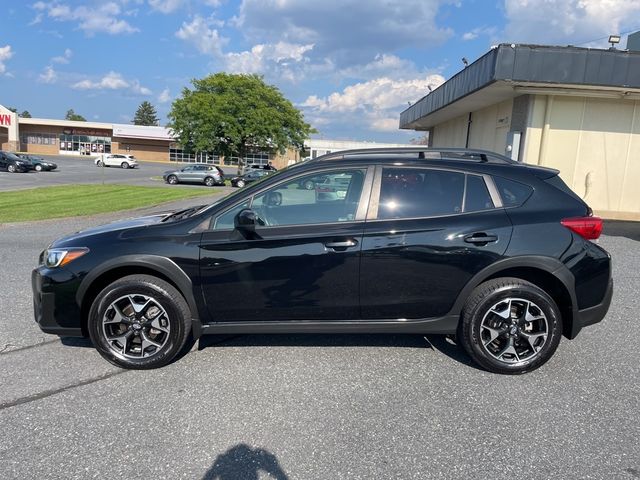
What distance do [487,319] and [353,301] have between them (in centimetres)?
109

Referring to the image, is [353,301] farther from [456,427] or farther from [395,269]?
[456,427]

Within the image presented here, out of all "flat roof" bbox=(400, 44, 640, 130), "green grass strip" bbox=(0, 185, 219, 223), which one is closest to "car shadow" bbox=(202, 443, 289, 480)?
"flat roof" bbox=(400, 44, 640, 130)

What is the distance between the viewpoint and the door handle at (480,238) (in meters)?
3.50

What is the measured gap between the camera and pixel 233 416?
2986 millimetres

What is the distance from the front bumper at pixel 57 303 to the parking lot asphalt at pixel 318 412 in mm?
340

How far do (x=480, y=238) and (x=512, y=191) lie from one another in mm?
541

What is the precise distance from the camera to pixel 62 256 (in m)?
3.58

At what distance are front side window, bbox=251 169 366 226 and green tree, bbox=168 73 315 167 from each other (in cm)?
2919

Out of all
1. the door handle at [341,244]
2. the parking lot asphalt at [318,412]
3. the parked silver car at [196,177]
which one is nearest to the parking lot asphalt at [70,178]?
the parked silver car at [196,177]

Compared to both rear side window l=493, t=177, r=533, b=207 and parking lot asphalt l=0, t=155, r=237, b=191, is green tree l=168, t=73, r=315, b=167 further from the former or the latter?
rear side window l=493, t=177, r=533, b=207

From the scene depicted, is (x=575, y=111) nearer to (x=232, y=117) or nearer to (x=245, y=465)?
(x=245, y=465)

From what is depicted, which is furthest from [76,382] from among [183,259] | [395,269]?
[395,269]

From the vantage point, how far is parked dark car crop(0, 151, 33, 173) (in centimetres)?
3550

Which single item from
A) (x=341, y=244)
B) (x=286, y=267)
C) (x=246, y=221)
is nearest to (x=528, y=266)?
(x=341, y=244)
